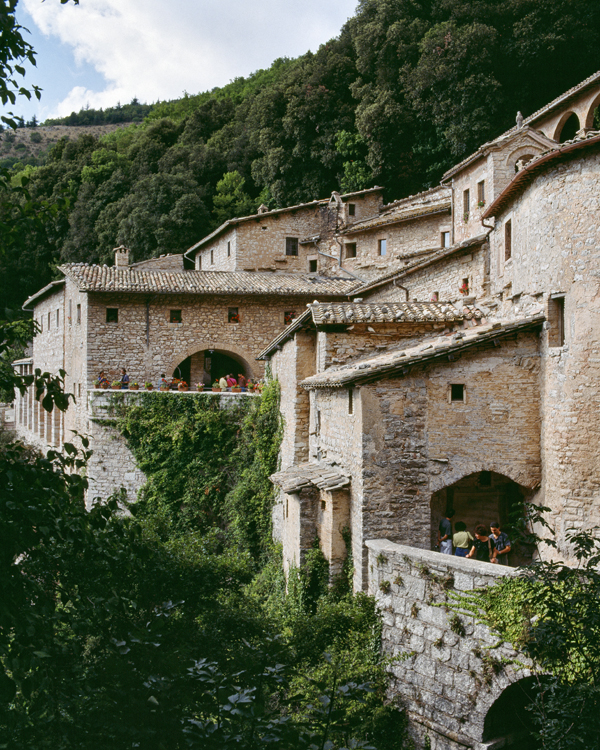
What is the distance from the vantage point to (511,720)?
9117 millimetres

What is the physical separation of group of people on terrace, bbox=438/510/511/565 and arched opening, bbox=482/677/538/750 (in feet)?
8.28

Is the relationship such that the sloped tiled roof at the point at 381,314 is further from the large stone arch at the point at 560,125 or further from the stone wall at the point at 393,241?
the large stone arch at the point at 560,125

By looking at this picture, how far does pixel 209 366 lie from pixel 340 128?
55.3 ft

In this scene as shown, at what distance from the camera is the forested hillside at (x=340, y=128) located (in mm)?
28750

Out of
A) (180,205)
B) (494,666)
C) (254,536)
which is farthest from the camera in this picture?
(180,205)

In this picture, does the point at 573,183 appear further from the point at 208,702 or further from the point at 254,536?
the point at 254,536

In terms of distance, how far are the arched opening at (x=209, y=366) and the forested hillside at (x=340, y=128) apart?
7.66 m

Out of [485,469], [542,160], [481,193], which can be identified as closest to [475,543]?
[485,469]

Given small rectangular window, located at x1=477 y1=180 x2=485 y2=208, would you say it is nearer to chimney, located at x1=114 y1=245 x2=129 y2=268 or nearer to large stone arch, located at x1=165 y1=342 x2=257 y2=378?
large stone arch, located at x1=165 y1=342 x2=257 y2=378

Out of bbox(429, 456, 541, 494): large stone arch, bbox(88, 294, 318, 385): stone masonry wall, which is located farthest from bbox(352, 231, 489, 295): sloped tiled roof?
bbox(429, 456, 541, 494): large stone arch

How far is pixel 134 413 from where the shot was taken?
21.6 meters

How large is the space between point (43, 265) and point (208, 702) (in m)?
50.0

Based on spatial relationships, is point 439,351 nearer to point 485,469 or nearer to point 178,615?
point 485,469

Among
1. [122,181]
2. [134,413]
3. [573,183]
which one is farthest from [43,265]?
[573,183]
